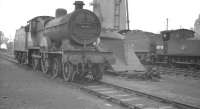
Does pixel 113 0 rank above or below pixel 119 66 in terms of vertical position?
above

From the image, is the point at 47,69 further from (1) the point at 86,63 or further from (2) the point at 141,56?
(2) the point at 141,56

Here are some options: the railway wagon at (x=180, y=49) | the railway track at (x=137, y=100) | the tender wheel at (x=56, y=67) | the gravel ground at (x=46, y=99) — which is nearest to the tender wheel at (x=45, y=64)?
the tender wheel at (x=56, y=67)

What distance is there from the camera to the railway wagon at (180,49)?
18.8 meters

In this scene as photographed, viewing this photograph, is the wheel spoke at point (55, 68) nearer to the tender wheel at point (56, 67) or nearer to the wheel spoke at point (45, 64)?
the tender wheel at point (56, 67)

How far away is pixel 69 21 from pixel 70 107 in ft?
16.5

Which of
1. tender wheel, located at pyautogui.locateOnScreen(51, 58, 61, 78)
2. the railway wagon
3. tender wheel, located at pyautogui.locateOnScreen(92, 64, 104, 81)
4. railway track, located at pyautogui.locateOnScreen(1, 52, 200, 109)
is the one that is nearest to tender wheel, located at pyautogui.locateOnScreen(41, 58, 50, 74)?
tender wheel, located at pyautogui.locateOnScreen(51, 58, 61, 78)

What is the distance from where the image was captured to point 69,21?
10.5 meters

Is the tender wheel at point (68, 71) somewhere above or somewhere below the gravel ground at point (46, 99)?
above

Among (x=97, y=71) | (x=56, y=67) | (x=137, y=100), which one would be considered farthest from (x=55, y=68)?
(x=137, y=100)

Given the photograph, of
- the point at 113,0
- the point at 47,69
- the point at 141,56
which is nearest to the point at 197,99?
the point at 47,69

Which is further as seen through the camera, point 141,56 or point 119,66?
point 141,56

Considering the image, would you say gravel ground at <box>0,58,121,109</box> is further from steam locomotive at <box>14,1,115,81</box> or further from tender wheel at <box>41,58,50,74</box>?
tender wheel at <box>41,58,50,74</box>

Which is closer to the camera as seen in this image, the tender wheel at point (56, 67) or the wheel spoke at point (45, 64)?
the tender wheel at point (56, 67)

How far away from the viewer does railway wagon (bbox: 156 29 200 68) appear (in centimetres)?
1875
